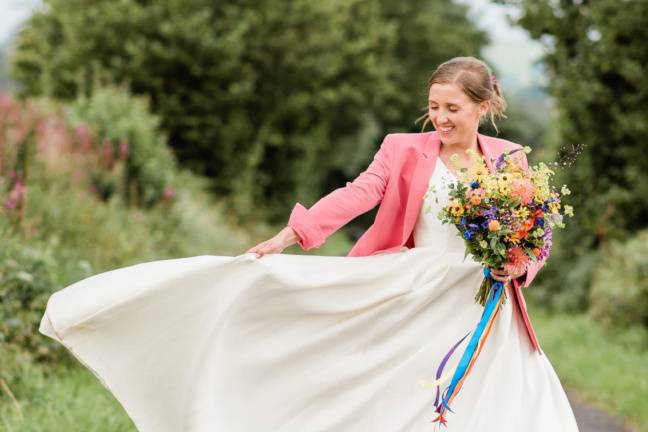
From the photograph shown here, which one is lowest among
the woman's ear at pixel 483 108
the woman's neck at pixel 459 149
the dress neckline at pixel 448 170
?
the dress neckline at pixel 448 170

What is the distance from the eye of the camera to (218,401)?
3.59 m

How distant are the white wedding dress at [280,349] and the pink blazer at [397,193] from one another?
241mm

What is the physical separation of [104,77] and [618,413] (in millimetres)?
14073

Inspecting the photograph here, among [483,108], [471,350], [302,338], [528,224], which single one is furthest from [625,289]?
[302,338]

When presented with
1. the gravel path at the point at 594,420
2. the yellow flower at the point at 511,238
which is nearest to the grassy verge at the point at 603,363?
the gravel path at the point at 594,420

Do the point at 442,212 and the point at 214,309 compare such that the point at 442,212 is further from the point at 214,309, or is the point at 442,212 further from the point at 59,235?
the point at 59,235

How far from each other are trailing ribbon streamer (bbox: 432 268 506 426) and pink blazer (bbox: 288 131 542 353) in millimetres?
262

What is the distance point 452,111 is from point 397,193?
471 millimetres

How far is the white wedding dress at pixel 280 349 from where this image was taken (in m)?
3.63

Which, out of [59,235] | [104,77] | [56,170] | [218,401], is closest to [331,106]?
[104,77]

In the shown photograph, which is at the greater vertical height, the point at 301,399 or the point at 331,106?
the point at 331,106

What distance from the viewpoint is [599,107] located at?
13.0 meters

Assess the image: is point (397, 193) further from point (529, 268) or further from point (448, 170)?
point (529, 268)

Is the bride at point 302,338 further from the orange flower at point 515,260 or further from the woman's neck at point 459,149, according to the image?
the woman's neck at point 459,149
